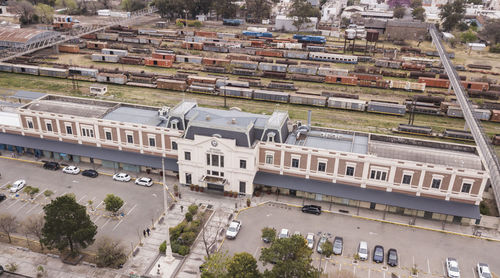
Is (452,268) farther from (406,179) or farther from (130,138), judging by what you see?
(130,138)

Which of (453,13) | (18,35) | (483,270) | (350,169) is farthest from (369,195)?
(453,13)

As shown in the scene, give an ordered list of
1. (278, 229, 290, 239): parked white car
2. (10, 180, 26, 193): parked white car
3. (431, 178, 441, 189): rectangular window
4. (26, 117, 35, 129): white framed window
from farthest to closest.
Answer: (26, 117, 35, 129): white framed window < (10, 180, 26, 193): parked white car < (431, 178, 441, 189): rectangular window < (278, 229, 290, 239): parked white car

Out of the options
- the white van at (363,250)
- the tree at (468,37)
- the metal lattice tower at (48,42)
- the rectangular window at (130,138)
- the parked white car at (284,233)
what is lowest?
the white van at (363,250)

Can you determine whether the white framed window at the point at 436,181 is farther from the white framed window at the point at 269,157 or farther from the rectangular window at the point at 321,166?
the white framed window at the point at 269,157

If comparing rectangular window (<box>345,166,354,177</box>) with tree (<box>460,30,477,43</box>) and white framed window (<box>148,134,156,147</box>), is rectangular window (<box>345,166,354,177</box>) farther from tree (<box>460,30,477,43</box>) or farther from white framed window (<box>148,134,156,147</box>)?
tree (<box>460,30,477,43</box>)

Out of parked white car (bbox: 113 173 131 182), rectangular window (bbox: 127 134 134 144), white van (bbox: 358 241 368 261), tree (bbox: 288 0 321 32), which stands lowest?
white van (bbox: 358 241 368 261)

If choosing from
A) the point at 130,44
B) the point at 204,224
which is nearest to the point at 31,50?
the point at 130,44

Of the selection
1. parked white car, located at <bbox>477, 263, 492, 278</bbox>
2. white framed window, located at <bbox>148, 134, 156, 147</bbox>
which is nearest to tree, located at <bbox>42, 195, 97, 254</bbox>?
white framed window, located at <bbox>148, 134, 156, 147</bbox>

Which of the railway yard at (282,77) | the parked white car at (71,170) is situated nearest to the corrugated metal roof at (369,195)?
the parked white car at (71,170)
